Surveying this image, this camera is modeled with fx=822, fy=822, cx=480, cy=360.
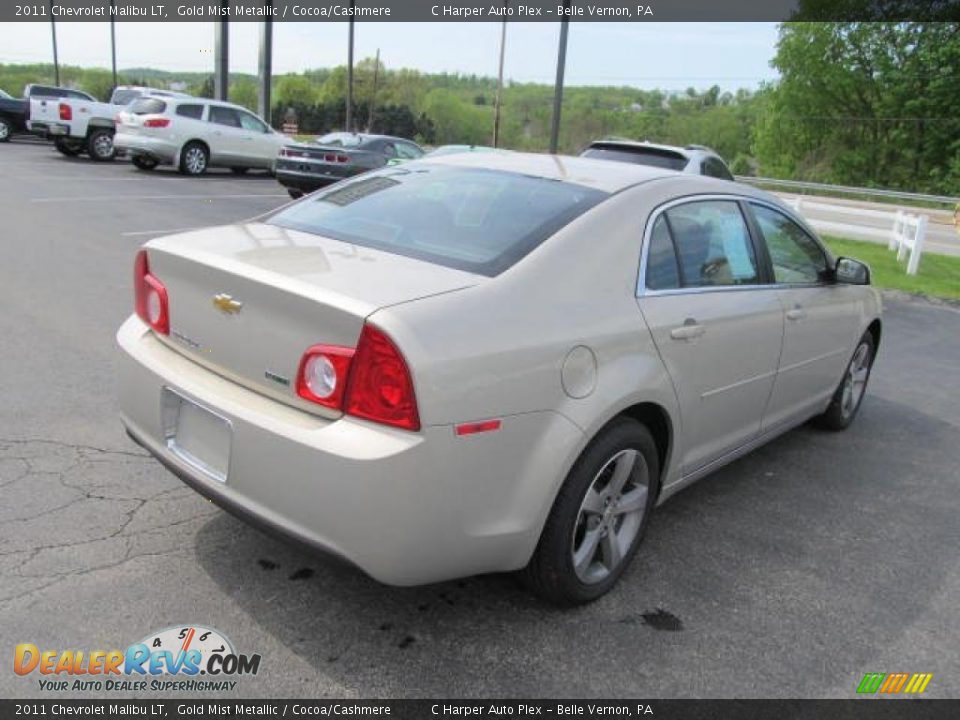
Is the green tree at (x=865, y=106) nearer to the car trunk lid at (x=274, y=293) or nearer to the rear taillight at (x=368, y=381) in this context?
the car trunk lid at (x=274, y=293)

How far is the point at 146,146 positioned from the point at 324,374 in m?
17.5

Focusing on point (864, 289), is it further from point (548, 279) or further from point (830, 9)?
point (830, 9)

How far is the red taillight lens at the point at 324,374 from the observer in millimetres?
2443

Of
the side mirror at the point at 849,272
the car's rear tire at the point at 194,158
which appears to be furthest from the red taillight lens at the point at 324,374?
the car's rear tire at the point at 194,158

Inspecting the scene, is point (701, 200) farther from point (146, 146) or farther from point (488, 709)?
point (146, 146)

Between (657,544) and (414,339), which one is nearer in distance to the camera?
(414,339)

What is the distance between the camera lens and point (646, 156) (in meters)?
10.8

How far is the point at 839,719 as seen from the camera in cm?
260

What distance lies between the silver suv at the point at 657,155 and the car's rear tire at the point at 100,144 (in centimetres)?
1429

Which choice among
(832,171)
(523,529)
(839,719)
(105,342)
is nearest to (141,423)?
(523,529)

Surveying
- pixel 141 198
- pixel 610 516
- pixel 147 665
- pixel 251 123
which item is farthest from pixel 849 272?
pixel 251 123

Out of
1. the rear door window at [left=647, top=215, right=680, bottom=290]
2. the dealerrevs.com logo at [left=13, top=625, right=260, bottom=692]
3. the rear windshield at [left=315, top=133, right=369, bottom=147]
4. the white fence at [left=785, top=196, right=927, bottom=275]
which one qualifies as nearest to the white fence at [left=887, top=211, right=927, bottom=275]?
Answer: the white fence at [left=785, top=196, right=927, bottom=275]

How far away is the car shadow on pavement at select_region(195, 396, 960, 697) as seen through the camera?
2.67m

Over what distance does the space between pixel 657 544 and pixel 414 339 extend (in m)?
1.83
